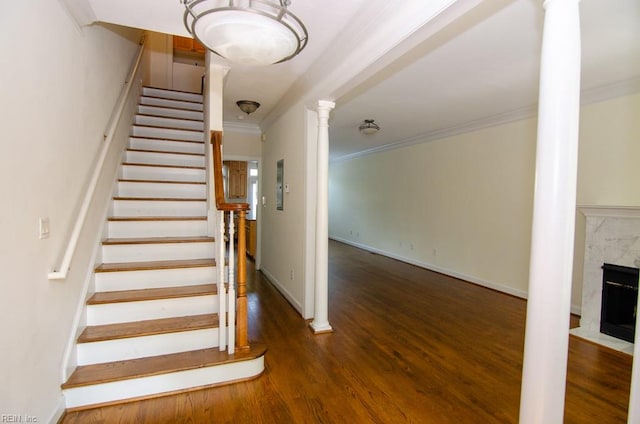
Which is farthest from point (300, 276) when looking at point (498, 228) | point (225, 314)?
point (498, 228)

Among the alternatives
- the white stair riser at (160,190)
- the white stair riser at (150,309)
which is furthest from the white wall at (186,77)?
A: the white stair riser at (150,309)

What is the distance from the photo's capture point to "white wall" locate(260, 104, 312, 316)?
3.49 meters

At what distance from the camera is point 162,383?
2.07 metres

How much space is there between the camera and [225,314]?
2.36 meters


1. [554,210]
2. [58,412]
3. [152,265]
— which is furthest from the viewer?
[152,265]

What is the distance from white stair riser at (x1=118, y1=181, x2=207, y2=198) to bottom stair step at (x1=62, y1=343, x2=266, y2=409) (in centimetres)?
183

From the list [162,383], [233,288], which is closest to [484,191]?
[233,288]

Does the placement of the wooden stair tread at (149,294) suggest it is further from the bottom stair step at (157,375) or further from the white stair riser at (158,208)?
the white stair riser at (158,208)

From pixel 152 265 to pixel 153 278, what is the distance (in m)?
0.12

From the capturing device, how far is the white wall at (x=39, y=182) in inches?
54.2

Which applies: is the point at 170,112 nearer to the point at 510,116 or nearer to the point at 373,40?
the point at 373,40

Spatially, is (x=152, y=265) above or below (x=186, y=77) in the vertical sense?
below

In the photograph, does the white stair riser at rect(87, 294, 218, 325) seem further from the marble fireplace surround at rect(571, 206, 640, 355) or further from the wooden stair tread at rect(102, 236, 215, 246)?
the marble fireplace surround at rect(571, 206, 640, 355)

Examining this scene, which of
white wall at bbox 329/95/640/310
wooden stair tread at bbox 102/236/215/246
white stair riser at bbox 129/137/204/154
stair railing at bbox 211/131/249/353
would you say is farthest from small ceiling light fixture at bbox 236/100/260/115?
white wall at bbox 329/95/640/310
